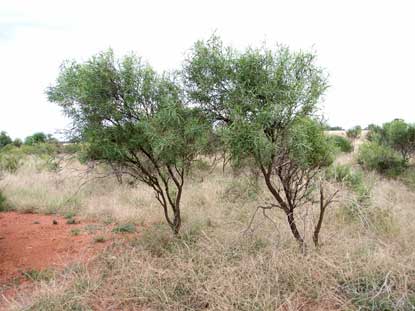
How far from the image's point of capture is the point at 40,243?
228 inches

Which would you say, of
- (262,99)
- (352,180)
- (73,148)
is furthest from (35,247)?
(352,180)

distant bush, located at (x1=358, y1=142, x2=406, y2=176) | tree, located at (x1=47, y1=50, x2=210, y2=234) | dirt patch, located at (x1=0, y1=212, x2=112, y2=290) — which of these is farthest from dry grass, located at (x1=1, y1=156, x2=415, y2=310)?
distant bush, located at (x1=358, y1=142, x2=406, y2=176)

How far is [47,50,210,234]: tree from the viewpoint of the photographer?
169 inches

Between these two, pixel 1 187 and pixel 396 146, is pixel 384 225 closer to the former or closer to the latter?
pixel 396 146

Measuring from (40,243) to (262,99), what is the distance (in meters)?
5.06

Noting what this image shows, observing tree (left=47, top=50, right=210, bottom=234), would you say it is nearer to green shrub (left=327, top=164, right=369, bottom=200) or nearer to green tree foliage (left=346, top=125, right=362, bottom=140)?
green shrub (left=327, top=164, right=369, bottom=200)

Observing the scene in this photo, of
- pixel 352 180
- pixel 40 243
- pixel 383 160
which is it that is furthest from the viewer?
pixel 383 160

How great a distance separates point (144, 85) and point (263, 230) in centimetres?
322

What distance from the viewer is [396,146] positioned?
464 inches

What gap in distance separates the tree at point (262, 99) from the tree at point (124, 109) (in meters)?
0.50

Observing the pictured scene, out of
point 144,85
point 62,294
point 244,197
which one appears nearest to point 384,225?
point 244,197

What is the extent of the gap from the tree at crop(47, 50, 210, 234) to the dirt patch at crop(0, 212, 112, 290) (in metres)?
1.83

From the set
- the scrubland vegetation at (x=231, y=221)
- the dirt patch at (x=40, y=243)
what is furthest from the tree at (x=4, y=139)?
the scrubland vegetation at (x=231, y=221)

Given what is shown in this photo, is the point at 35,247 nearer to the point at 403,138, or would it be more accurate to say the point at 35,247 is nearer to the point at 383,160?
the point at 383,160
